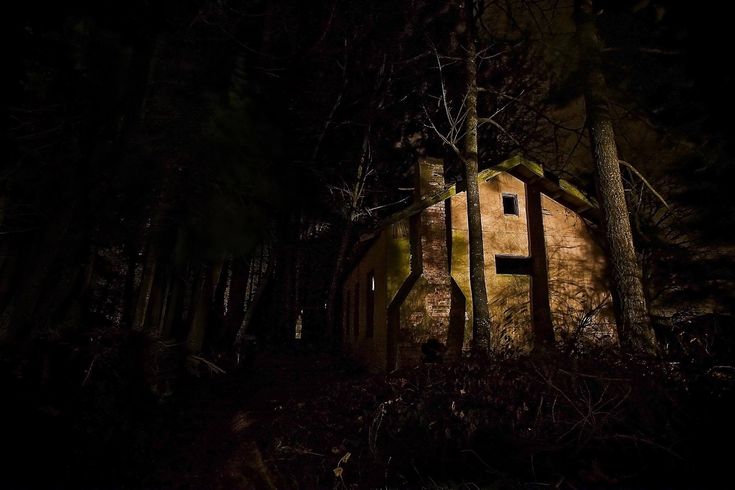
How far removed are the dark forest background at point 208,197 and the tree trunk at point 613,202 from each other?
38cm

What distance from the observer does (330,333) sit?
52.9 feet

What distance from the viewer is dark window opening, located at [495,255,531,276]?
10.9 metres

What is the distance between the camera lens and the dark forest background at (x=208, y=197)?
4012 mm

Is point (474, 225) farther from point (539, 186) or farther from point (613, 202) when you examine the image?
point (539, 186)

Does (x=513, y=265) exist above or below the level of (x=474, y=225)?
below

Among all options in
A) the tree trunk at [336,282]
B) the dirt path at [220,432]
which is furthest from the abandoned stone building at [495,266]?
the tree trunk at [336,282]

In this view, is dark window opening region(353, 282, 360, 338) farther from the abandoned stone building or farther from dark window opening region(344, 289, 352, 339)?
the abandoned stone building

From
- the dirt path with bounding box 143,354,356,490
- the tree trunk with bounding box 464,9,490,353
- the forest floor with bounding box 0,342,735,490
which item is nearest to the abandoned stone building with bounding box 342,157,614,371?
the tree trunk with bounding box 464,9,490,353

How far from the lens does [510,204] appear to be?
1149 cm

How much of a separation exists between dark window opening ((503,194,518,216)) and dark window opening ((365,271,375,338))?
452 cm

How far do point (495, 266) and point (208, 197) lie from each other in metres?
7.67

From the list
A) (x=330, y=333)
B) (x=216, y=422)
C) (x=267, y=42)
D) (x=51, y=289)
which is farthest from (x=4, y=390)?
(x=330, y=333)

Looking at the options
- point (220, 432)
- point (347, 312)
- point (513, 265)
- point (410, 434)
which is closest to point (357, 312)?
point (347, 312)

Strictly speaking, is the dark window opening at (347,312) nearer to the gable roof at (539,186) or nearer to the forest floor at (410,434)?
the gable roof at (539,186)
